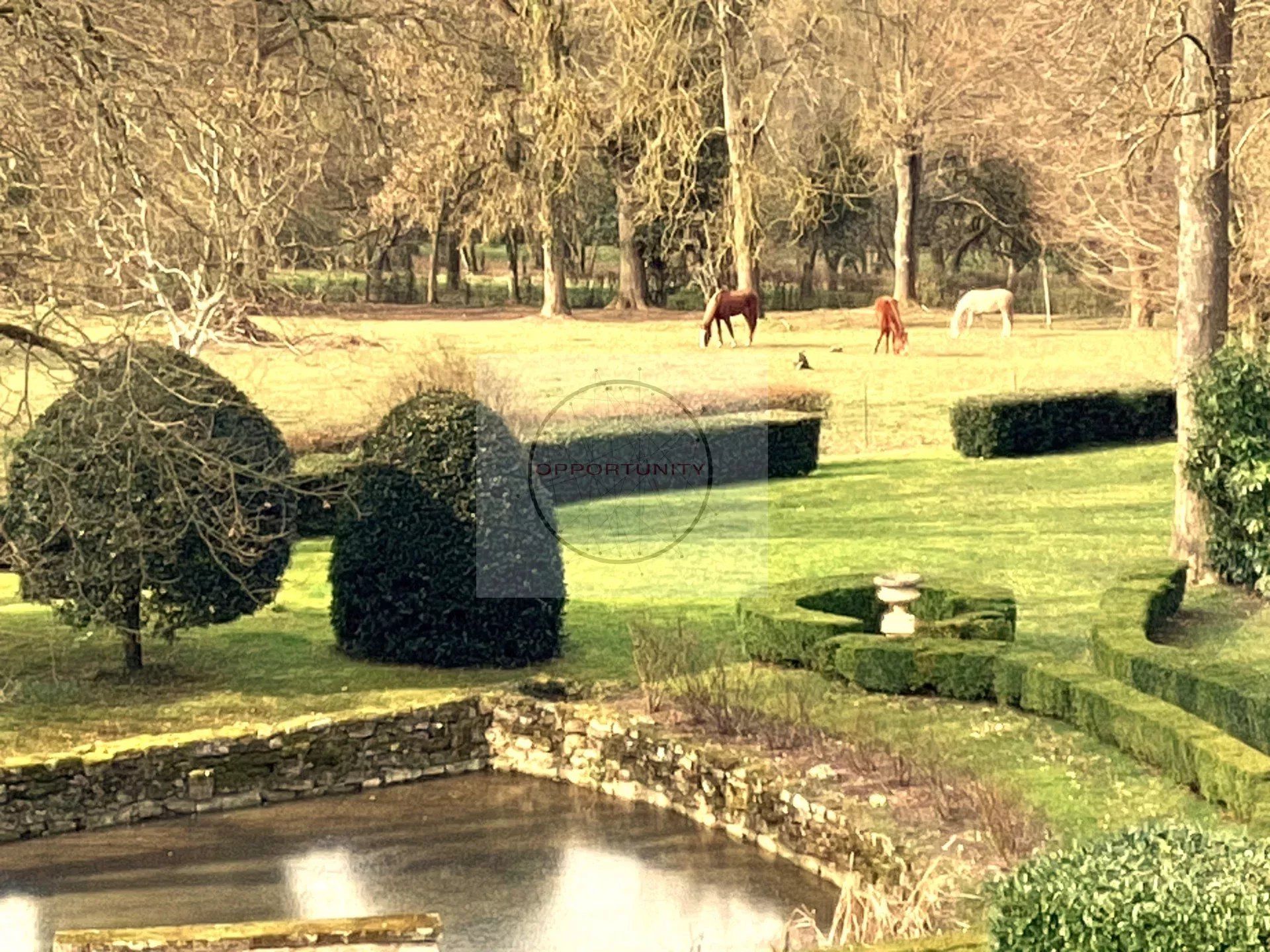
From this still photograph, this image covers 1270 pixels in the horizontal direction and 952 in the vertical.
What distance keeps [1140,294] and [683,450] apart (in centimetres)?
1229

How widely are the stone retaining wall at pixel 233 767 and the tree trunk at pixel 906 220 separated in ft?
124

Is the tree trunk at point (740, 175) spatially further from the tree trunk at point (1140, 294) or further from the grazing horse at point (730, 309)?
the tree trunk at point (1140, 294)

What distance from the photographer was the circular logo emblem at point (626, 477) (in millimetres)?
23172

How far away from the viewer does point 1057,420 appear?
29.6 meters

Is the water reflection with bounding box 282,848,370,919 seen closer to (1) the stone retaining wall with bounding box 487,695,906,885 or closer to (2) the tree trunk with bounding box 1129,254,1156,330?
(1) the stone retaining wall with bounding box 487,695,906,885

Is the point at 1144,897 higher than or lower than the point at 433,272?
lower

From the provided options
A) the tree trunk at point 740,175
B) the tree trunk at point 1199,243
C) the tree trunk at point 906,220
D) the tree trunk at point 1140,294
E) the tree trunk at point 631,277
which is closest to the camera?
the tree trunk at point 1199,243

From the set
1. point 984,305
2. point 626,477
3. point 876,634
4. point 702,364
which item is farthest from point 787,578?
point 984,305

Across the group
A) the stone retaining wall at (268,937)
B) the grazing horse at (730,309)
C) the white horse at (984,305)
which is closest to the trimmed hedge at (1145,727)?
the stone retaining wall at (268,937)

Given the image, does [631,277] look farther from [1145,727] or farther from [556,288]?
[1145,727]

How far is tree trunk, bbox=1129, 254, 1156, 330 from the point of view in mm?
34125

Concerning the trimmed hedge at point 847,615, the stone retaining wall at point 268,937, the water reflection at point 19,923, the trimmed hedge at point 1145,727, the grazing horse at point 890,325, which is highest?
the grazing horse at point 890,325

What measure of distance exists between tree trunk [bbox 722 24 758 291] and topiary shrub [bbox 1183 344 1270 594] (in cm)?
2388

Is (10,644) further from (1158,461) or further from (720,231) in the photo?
Answer: (720,231)
